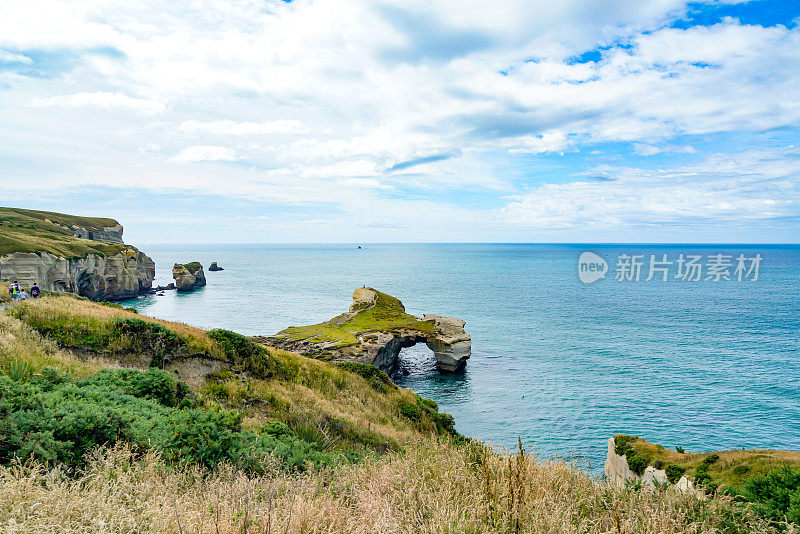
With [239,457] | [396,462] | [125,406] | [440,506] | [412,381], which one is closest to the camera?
[440,506]

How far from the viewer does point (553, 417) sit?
37.0 m

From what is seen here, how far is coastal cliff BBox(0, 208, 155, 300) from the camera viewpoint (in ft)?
188

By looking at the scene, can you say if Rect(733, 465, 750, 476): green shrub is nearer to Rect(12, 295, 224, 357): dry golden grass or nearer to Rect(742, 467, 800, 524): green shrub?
Rect(742, 467, 800, 524): green shrub

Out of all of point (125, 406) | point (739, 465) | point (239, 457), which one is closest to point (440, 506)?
point (239, 457)

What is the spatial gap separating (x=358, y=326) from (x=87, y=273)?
5327cm

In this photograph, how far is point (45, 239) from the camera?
7062cm

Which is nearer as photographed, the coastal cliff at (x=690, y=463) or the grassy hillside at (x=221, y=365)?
the grassy hillside at (x=221, y=365)

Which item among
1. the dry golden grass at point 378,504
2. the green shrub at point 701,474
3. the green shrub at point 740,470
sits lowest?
the green shrub at point 701,474

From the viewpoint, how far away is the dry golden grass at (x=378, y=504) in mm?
4465

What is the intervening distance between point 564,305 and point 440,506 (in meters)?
95.4

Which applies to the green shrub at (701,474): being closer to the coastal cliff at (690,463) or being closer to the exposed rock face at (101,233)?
the coastal cliff at (690,463)

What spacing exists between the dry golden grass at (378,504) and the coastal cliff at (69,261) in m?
67.7

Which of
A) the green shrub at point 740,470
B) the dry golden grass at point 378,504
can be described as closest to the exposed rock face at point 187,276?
the dry golden grass at point 378,504

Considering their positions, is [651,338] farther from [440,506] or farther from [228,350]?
[440,506]
